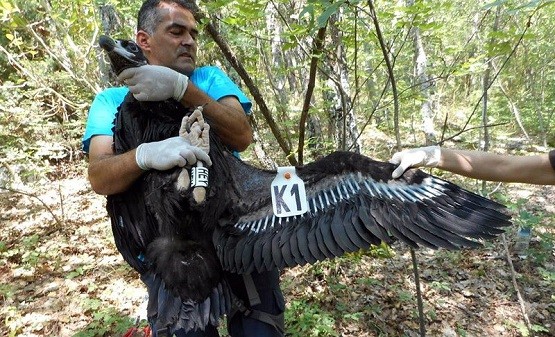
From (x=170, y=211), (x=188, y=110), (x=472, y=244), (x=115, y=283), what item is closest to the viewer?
(x=472, y=244)

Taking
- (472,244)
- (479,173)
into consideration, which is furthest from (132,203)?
(479,173)

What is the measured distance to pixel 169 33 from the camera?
222 centimetres

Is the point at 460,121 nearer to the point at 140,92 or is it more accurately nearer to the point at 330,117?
the point at 330,117

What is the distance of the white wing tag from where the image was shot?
191 centimetres

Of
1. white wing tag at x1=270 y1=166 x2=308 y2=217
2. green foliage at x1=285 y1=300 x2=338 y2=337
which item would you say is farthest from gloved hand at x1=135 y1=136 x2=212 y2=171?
green foliage at x1=285 y1=300 x2=338 y2=337

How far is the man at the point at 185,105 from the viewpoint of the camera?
1.81 meters

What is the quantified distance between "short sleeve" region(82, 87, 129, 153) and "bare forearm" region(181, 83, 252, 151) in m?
0.51

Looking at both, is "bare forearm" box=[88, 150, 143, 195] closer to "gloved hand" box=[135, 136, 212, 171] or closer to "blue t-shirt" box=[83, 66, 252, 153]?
"gloved hand" box=[135, 136, 212, 171]

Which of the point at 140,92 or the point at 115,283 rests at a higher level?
the point at 140,92

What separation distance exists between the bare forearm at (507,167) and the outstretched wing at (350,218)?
49cm

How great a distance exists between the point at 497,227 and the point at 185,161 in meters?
1.37

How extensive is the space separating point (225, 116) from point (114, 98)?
791mm

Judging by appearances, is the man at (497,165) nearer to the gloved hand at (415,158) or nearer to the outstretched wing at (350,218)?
the gloved hand at (415,158)

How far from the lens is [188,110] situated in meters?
2.01
